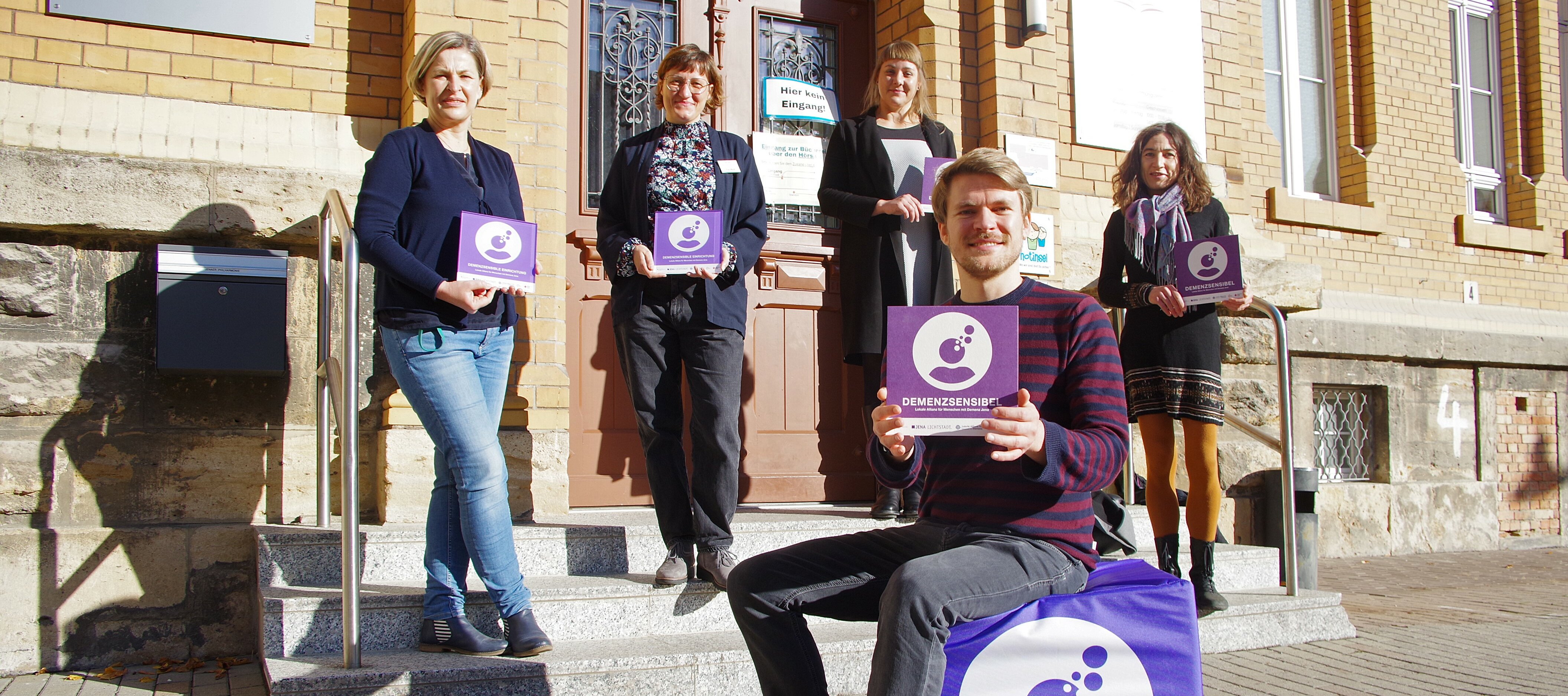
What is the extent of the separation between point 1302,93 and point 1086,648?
726cm

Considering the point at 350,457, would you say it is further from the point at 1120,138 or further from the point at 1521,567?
the point at 1521,567

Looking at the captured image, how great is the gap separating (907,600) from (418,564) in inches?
92.2

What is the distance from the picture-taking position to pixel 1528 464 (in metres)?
8.13

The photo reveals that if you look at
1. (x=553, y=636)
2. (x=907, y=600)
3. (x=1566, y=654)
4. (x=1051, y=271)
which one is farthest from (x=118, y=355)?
(x=1566, y=654)

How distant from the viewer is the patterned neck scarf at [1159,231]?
13.2 feet

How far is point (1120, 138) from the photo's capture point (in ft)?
20.0

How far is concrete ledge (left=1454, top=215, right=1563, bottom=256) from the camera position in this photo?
8234 millimetres

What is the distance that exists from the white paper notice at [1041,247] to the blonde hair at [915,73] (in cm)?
144

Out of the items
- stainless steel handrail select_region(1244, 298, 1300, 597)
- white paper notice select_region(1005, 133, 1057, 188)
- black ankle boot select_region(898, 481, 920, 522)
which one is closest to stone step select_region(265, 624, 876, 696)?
black ankle boot select_region(898, 481, 920, 522)

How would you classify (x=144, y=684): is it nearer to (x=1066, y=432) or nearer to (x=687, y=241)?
(x=687, y=241)

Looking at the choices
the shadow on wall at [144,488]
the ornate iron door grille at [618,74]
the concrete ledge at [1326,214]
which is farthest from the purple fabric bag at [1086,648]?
the concrete ledge at [1326,214]

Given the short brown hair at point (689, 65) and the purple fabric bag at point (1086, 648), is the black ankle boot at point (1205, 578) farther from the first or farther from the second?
the short brown hair at point (689, 65)

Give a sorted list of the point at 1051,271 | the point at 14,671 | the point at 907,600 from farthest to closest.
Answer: the point at 1051,271
the point at 14,671
the point at 907,600

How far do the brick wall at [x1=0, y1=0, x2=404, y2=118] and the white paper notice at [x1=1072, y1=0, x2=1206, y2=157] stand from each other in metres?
3.66
